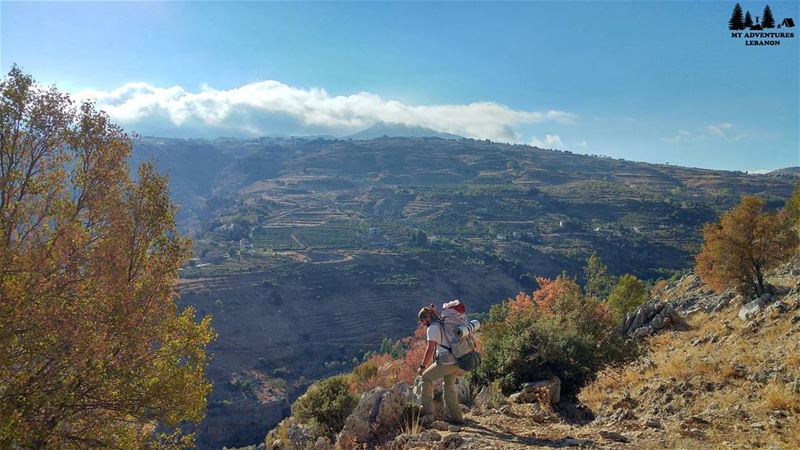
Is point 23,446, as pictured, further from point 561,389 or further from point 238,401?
point 238,401

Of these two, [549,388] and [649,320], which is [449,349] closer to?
[549,388]

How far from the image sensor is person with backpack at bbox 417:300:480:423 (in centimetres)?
824

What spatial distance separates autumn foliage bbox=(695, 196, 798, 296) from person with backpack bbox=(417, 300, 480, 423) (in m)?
18.8

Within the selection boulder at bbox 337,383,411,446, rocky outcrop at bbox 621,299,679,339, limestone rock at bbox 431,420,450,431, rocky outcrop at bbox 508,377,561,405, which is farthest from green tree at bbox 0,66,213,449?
rocky outcrop at bbox 621,299,679,339

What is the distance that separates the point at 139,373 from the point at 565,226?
134m

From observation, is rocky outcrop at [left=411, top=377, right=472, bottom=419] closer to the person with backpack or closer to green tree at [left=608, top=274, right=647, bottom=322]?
the person with backpack

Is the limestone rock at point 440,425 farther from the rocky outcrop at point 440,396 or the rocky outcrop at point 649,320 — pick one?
the rocky outcrop at point 649,320

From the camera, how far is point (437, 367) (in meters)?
8.43

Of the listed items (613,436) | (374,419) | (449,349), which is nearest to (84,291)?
(374,419)

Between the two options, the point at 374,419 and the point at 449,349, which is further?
the point at 374,419

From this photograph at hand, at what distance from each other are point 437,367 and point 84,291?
18.7ft

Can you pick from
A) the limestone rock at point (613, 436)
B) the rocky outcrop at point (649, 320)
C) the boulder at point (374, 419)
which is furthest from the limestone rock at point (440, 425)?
the rocky outcrop at point (649, 320)

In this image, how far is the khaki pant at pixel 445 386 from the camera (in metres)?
8.40

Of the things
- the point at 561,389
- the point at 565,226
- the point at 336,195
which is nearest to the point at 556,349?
the point at 561,389
